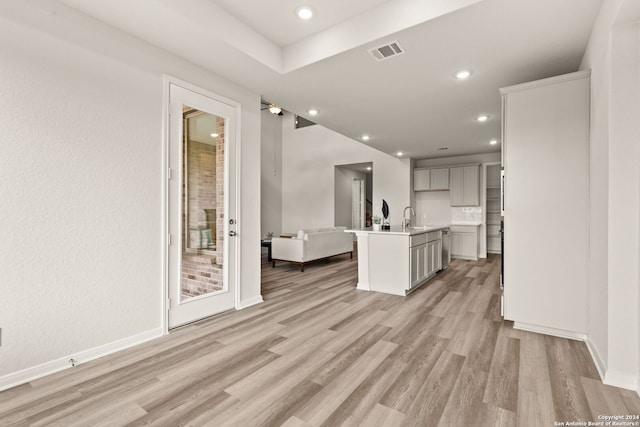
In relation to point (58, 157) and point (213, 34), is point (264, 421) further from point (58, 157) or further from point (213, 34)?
point (213, 34)

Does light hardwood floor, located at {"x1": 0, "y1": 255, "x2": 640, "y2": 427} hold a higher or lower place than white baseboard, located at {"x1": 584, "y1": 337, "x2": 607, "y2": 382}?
lower

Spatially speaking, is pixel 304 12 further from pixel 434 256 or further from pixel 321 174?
pixel 321 174

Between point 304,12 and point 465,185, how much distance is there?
618 cm

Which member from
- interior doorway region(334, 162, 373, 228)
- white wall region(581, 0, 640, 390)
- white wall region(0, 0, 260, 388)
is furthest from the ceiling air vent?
interior doorway region(334, 162, 373, 228)

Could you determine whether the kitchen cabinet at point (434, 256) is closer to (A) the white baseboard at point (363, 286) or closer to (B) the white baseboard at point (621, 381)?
(A) the white baseboard at point (363, 286)

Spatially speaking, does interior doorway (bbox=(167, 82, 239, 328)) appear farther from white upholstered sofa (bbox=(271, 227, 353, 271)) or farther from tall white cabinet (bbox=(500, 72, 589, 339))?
tall white cabinet (bbox=(500, 72, 589, 339))

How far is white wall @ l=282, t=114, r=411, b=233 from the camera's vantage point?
8.54 m

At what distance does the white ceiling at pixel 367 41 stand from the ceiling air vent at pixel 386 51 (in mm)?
64

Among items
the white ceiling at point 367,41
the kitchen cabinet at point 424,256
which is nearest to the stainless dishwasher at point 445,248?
the kitchen cabinet at point 424,256

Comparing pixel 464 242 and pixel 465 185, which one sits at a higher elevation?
pixel 465 185

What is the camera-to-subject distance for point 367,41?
105 inches

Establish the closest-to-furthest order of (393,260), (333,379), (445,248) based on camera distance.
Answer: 1. (333,379)
2. (393,260)
3. (445,248)

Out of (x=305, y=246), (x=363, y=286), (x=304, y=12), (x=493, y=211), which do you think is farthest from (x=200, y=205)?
(x=493, y=211)

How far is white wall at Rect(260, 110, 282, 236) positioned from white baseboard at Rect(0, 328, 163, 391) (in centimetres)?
700
